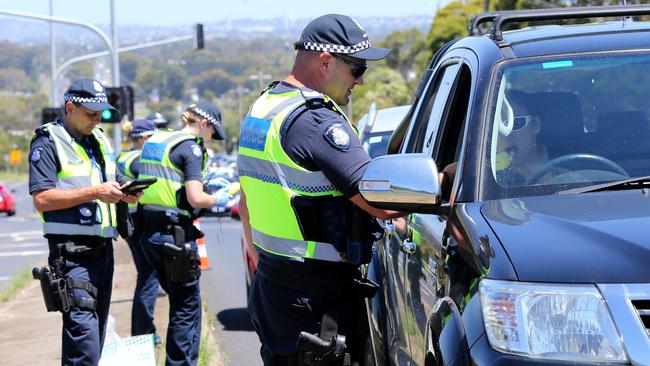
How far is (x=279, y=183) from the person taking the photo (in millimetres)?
4324

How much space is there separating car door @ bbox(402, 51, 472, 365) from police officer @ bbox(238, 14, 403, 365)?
0.19 meters

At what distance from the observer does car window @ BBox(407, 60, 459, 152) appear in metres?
4.79

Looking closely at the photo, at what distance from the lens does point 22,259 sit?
1998 cm

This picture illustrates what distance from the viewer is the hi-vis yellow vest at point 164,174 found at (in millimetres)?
7762

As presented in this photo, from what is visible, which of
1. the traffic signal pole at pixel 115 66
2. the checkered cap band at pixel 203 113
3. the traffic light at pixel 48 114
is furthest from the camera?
the traffic signal pole at pixel 115 66

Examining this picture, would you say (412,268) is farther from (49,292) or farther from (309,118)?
(49,292)

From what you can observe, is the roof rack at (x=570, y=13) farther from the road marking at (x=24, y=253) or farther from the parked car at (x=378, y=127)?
the road marking at (x=24, y=253)

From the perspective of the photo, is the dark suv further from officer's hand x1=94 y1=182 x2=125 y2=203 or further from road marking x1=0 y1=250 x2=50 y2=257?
road marking x1=0 y1=250 x2=50 y2=257

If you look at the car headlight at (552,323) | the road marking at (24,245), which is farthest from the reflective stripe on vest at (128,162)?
the road marking at (24,245)

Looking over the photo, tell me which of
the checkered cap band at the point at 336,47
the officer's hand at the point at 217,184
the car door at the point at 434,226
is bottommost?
the officer's hand at the point at 217,184

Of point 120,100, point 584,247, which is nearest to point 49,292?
point 584,247

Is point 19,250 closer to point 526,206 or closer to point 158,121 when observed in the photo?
point 158,121

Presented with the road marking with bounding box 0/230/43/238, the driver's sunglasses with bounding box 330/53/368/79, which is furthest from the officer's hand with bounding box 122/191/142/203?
the road marking with bounding box 0/230/43/238

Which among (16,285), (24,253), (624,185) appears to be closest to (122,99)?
(24,253)
